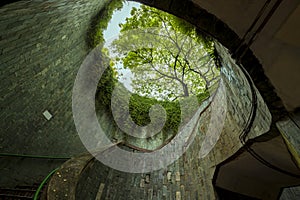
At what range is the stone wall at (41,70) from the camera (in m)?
3.27

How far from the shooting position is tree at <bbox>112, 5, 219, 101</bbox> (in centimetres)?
759

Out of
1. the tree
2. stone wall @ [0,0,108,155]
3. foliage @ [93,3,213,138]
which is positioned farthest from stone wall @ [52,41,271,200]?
the tree

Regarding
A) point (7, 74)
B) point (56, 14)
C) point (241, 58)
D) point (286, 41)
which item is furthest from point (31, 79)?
point (286, 41)

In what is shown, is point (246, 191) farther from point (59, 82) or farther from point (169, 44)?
point (169, 44)

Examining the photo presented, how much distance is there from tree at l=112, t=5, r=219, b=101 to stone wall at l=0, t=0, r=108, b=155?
253 cm

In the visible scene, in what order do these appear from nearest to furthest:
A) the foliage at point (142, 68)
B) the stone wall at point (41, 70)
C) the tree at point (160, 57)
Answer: the stone wall at point (41, 70)
the foliage at point (142, 68)
the tree at point (160, 57)

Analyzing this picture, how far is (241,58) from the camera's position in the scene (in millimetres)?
1787

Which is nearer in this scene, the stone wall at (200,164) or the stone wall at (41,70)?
the stone wall at (200,164)

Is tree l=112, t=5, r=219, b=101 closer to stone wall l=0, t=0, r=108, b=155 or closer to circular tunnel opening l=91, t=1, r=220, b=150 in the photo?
circular tunnel opening l=91, t=1, r=220, b=150

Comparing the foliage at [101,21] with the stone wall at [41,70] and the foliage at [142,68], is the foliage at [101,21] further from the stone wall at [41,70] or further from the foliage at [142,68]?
the stone wall at [41,70]

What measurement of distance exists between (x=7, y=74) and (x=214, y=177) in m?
3.91

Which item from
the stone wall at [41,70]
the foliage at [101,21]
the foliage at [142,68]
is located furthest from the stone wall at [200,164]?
the foliage at [101,21]

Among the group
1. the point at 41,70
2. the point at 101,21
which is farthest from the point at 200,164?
the point at 101,21

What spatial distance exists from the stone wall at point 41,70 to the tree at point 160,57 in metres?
2.53
